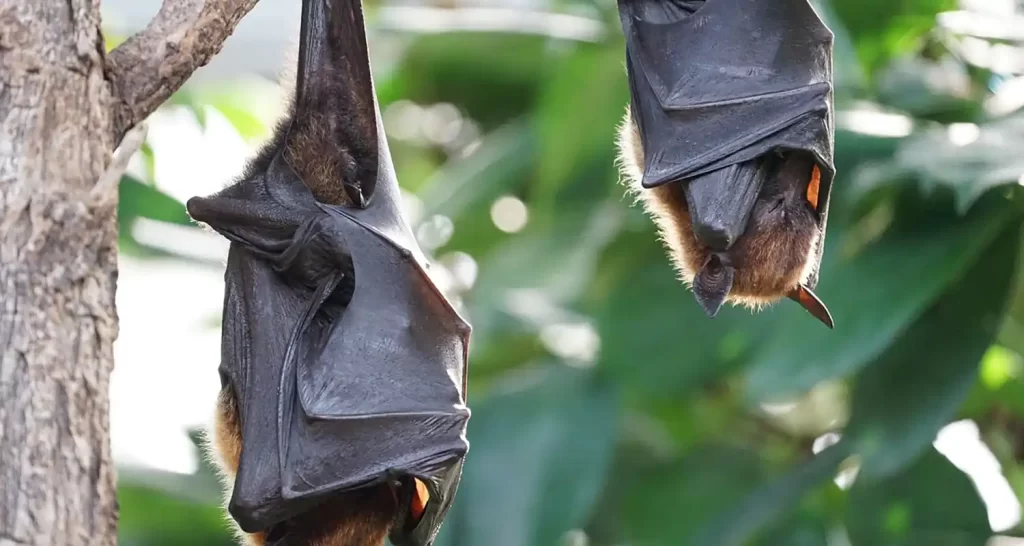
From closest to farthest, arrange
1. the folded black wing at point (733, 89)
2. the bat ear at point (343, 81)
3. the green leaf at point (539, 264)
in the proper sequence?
the folded black wing at point (733, 89)
the bat ear at point (343, 81)
the green leaf at point (539, 264)

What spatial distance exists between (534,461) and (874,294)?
1.43 m

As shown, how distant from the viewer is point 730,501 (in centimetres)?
441

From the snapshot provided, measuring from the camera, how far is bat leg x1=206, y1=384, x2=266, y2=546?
7.76 feet

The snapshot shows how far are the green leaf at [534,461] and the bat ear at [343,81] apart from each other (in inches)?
73.9

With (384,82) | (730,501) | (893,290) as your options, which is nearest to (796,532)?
(730,501)

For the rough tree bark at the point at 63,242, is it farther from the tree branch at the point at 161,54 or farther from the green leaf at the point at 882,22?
the green leaf at the point at 882,22

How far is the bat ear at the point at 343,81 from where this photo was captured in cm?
231

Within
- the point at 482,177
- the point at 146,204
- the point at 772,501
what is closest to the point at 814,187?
the point at 772,501

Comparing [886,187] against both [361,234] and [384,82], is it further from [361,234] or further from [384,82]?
[384,82]

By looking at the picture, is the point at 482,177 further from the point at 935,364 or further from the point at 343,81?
the point at 343,81

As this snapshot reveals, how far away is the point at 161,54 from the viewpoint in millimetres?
1947

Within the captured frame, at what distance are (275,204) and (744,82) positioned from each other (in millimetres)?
894

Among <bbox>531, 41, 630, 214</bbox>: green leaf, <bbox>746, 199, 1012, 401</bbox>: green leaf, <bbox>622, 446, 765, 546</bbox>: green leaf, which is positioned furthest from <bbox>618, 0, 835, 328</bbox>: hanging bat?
<bbox>622, 446, 765, 546</bbox>: green leaf

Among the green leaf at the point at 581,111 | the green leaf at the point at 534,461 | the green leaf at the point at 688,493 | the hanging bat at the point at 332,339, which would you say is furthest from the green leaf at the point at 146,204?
the green leaf at the point at 688,493
